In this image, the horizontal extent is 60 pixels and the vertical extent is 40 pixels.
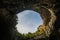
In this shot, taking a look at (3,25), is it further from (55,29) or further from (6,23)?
(55,29)

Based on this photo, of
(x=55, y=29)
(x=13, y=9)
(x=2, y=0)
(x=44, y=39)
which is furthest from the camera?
(x=44, y=39)

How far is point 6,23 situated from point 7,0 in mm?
1269

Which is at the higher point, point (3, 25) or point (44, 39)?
point (44, 39)

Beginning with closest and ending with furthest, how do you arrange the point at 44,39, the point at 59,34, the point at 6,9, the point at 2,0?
the point at 2,0 → the point at 6,9 → the point at 59,34 → the point at 44,39

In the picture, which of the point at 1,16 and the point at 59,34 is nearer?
the point at 1,16

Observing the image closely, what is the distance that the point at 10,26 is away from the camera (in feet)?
36.2


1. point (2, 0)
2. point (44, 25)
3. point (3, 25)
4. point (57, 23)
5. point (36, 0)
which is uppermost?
point (44, 25)

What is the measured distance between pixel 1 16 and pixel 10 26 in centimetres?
110

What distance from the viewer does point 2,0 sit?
9.90 m

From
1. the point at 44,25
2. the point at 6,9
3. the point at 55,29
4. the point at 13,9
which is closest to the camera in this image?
the point at 6,9

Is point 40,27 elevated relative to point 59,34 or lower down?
elevated

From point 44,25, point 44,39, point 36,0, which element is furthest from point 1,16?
point 44,25

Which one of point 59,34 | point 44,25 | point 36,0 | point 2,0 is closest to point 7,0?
point 2,0

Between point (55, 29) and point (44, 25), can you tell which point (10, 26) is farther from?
point (44, 25)
